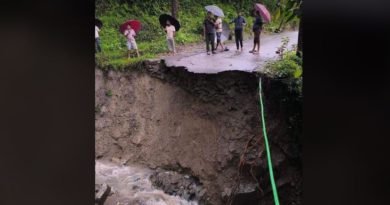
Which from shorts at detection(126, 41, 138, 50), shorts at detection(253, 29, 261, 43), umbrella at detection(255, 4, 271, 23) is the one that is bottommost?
shorts at detection(126, 41, 138, 50)

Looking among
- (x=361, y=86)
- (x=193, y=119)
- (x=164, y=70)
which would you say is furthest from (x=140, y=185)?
(x=361, y=86)

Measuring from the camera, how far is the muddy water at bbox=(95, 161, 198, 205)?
10.9 feet

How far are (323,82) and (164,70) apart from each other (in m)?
1.25

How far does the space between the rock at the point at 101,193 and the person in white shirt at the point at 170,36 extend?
1.18 metres

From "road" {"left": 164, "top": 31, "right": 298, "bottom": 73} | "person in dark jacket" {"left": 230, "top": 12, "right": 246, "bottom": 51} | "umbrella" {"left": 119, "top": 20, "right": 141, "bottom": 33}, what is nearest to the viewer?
"road" {"left": 164, "top": 31, "right": 298, "bottom": 73}

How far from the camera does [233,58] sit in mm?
3332

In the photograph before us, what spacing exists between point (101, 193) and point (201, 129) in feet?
2.99

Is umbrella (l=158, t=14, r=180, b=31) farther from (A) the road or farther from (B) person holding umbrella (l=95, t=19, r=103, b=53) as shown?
(B) person holding umbrella (l=95, t=19, r=103, b=53)

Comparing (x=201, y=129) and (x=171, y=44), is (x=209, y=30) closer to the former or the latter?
(x=171, y=44)

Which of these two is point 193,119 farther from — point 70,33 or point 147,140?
point 70,33

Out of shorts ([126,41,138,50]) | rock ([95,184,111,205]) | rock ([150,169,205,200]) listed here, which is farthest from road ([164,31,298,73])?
rock ([95,184,111,205])

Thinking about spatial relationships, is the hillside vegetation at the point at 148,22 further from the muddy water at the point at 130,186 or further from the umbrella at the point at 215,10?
the muddy water at the point at 130,186

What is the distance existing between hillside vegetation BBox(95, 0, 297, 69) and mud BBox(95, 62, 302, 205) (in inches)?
5.4

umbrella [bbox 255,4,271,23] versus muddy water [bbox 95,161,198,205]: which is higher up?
umbrella [bbox 255,4,271,23]
